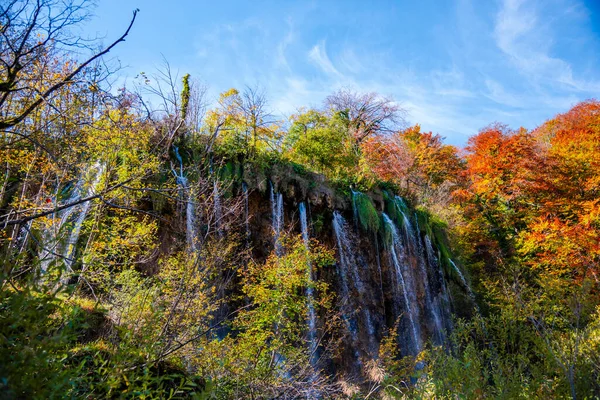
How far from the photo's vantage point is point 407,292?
13492mm

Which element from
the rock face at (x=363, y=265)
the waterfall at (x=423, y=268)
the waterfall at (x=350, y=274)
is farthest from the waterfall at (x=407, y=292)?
the waterfall at (x=350, y=274)

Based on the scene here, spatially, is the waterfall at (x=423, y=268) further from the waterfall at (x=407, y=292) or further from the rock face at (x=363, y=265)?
the waterfall at (x=407, y=292)

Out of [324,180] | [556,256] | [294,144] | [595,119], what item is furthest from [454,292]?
[595,119]

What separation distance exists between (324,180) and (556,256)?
31.8 ft

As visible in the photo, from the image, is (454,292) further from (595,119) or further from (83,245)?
(83,245)

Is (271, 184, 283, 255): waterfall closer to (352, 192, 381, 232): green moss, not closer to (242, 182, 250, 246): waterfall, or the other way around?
(242, 182, 250, 246): waterfall

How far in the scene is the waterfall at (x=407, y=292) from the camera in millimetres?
12961

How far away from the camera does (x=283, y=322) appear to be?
632cm

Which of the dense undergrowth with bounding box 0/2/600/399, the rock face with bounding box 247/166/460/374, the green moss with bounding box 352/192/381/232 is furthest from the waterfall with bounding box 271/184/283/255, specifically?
the green moss with bounding box 352/192/381/232

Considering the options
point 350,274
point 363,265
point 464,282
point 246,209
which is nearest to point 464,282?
point 464,282

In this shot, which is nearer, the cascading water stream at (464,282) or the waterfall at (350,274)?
the waterfall at (350,274)

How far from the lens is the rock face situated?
11250mm

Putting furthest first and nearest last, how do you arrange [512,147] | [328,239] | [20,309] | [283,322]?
[512,147] < [328,239] < [283,322] < [20,309]

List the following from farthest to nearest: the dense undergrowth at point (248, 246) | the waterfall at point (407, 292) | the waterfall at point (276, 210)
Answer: the waterfall at point (407, 292)
the waterfall at point (276, 210)
the dense undergrowth at point (248, 246)
